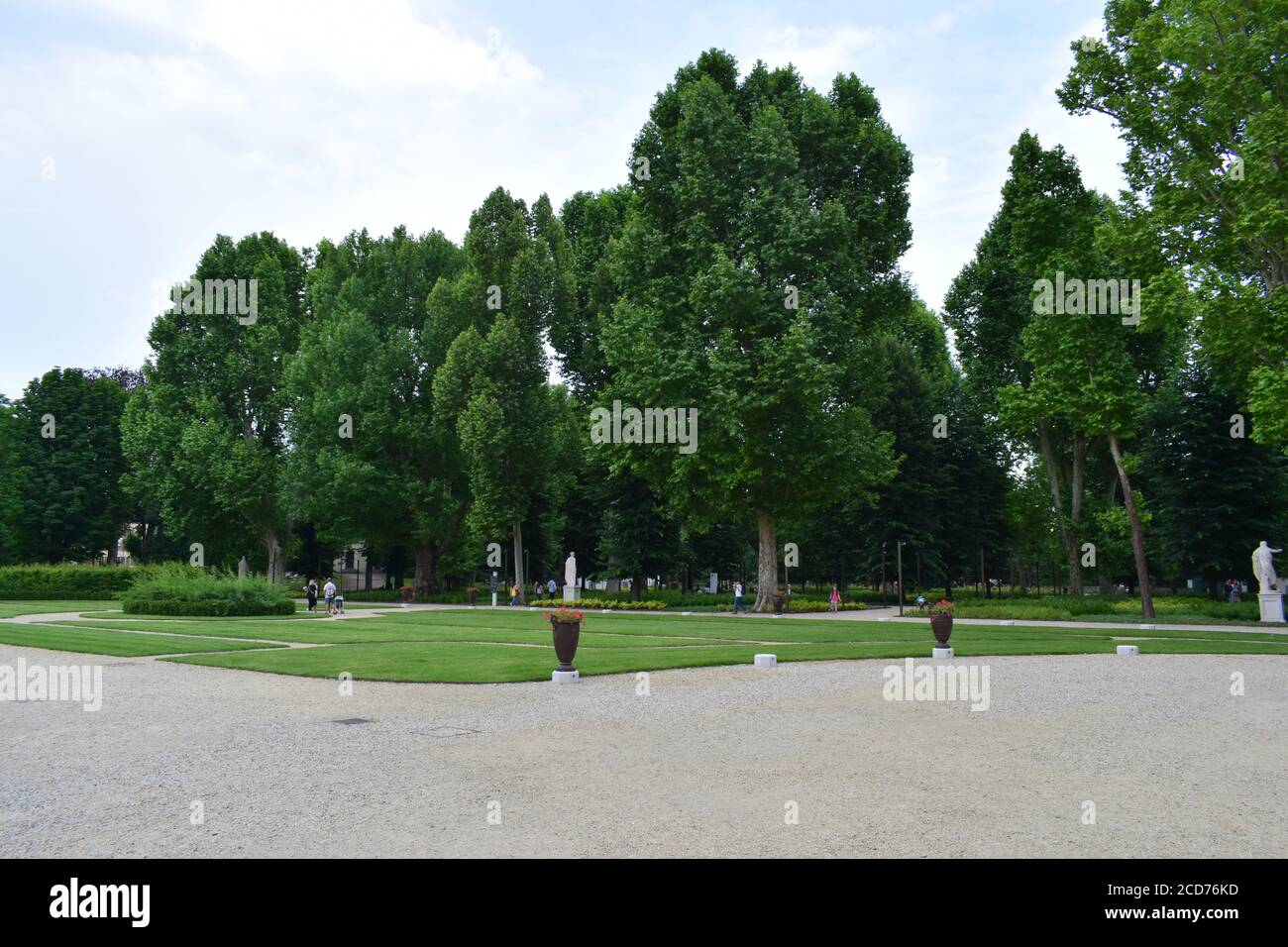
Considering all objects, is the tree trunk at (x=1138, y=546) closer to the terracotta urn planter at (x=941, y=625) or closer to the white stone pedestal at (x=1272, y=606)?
the white stone pedestal at (x=1272, y=606)

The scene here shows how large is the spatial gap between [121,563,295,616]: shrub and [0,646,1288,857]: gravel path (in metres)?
23.5

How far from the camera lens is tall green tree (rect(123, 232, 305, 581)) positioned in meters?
55.6

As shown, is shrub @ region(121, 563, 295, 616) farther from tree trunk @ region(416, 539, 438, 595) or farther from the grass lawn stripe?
tree trunk @ region(416, 539, 438, 595)

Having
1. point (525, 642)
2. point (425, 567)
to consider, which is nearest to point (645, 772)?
point (525, 642)

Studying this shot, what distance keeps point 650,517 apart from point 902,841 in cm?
4459

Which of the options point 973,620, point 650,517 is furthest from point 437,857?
point 650,517

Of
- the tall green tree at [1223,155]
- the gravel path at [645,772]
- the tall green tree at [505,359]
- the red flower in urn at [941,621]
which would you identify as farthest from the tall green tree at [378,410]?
the gravel path at [645,772]

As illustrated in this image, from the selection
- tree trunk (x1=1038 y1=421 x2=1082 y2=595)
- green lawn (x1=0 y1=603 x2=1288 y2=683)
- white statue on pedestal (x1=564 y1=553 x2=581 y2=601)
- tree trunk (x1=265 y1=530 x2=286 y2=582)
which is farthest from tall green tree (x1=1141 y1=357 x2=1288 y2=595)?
tree trunk (x1=265 y1=530 x2=286 y2=582)

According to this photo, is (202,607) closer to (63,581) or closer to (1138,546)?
(63,581)

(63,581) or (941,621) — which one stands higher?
(941,621)

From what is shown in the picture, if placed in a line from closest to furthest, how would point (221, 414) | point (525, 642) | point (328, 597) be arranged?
point (525, 642)
point (328, 597)
point (221, 414)

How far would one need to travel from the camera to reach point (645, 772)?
28.8 ft

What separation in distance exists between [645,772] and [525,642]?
1574cm

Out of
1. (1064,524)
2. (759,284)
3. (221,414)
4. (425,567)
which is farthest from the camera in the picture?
(425,567)
